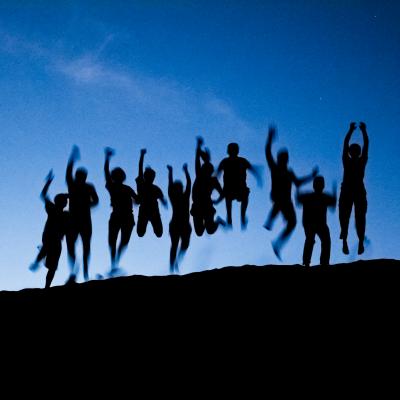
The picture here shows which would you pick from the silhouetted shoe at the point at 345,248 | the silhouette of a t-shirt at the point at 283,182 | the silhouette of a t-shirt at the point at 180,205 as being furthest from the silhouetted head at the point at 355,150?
the silhouette of a t-shirt at the point at 180,205

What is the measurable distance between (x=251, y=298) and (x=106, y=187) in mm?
4150

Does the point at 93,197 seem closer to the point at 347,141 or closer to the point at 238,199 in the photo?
the point at 238,199

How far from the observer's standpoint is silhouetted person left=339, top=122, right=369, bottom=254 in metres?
8.80

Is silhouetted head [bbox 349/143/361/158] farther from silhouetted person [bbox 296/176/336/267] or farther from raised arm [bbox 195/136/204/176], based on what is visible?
raised arm [bbox 195/136/204/176]

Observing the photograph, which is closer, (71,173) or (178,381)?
→ (178,381)

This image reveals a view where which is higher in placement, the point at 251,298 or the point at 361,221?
the point at 361,221

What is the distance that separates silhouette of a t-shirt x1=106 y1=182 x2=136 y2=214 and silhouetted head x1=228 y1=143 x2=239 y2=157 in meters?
2.11

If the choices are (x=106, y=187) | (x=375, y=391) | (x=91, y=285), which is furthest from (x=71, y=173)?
(x=375, y=391)

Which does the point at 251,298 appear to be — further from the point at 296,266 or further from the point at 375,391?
the point at 375,391

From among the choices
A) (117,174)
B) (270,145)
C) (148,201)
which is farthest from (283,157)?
(117,174)

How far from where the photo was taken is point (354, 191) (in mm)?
8938

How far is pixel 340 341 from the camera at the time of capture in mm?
5703

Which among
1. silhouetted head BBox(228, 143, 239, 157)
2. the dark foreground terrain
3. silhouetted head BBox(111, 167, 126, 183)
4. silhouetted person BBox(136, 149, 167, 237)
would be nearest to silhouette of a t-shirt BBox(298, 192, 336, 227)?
silhouetted head BBox(228, 143, 239, 157)

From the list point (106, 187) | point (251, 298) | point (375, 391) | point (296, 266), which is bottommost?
point (375, 391)
